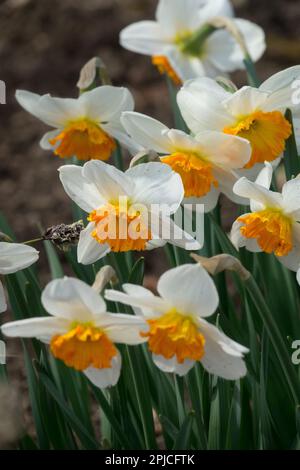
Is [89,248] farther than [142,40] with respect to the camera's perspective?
No

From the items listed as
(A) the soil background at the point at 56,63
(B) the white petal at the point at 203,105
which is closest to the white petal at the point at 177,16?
(B) the white petal at the point at 203,105

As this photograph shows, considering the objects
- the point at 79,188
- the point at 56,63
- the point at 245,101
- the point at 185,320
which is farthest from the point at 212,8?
the point at 56,63

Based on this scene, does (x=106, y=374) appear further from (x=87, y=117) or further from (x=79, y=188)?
(x=87, y=117)

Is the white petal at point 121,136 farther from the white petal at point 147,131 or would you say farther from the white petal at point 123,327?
the white petal at point 123,327

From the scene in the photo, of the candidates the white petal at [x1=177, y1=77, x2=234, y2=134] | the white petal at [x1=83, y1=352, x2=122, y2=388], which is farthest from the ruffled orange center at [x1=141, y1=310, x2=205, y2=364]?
the white petal at [x1=177, y1=77, x2=234, y2=134]

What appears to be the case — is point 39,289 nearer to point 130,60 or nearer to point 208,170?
point 208,170

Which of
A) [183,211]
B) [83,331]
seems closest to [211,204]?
[183,211]
